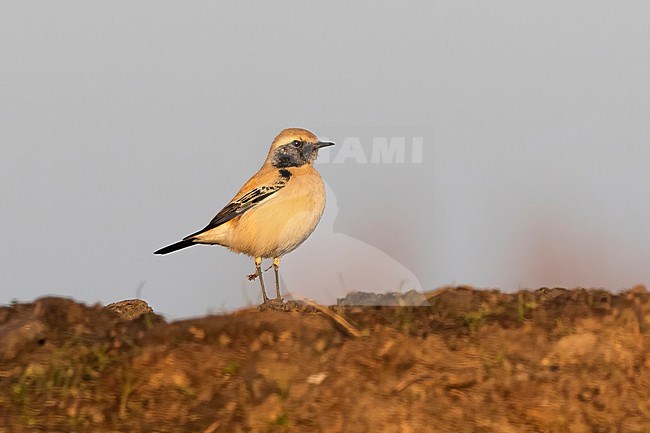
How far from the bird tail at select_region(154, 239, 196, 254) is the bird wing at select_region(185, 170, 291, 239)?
184mm

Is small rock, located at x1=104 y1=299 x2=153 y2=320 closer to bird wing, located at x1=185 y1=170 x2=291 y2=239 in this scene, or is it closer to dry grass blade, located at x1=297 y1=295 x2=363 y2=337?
bird wing, located at x1=185 y1=170 x2=291 y2=239

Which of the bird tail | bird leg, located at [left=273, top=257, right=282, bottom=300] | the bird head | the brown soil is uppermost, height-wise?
the bird head

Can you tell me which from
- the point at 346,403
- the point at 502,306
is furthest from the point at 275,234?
the point at 346,403

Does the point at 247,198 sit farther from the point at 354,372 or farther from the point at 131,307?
the point at 354,372

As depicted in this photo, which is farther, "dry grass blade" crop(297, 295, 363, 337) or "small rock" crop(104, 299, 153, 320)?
"small rock" crop(104, 299, 153, 320)

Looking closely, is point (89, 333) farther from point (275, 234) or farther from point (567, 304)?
point (567, 304)

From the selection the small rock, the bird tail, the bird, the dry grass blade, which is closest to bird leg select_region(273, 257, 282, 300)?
the bird

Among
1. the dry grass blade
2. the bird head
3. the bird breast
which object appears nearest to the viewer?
the dry grass blade

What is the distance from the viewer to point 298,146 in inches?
435

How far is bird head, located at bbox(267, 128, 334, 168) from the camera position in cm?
1102

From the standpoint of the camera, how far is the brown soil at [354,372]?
770 centimetres

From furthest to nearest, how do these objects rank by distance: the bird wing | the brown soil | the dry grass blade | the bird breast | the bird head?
the bird head, the bird wing, the bird breast, the dry grass blade, the brown soil

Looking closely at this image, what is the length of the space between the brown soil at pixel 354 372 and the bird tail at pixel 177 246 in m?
1.69

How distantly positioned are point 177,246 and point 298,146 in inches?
66.8
